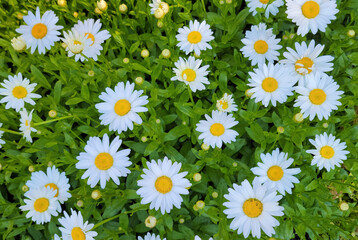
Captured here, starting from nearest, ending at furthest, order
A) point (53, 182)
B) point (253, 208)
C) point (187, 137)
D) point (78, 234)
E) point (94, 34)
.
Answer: point (253, 208) → point (78, 234) → point (53, 182) → point (94, 34) → point (187, 137)

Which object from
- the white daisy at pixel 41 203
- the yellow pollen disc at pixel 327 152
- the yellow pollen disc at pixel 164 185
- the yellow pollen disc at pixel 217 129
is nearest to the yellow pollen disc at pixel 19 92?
the white daisy at pixel 41 203

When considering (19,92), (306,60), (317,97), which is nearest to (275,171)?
(317,97)

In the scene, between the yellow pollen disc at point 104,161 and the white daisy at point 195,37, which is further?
the white daisy at point 195,37

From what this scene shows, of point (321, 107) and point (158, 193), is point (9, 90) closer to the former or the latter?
point (158, 193)

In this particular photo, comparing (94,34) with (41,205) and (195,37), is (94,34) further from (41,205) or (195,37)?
(41,205)

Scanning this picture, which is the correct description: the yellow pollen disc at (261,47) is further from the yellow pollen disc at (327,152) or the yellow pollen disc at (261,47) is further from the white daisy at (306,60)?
the yellow pollen disc at (327,152)

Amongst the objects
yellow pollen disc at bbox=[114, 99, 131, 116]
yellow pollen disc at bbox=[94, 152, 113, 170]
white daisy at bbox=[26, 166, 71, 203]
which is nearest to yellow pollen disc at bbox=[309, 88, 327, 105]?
yellow pollen disc at bbox=[114, 99, 131, 116]

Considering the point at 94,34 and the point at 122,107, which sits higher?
the point at 94,34
